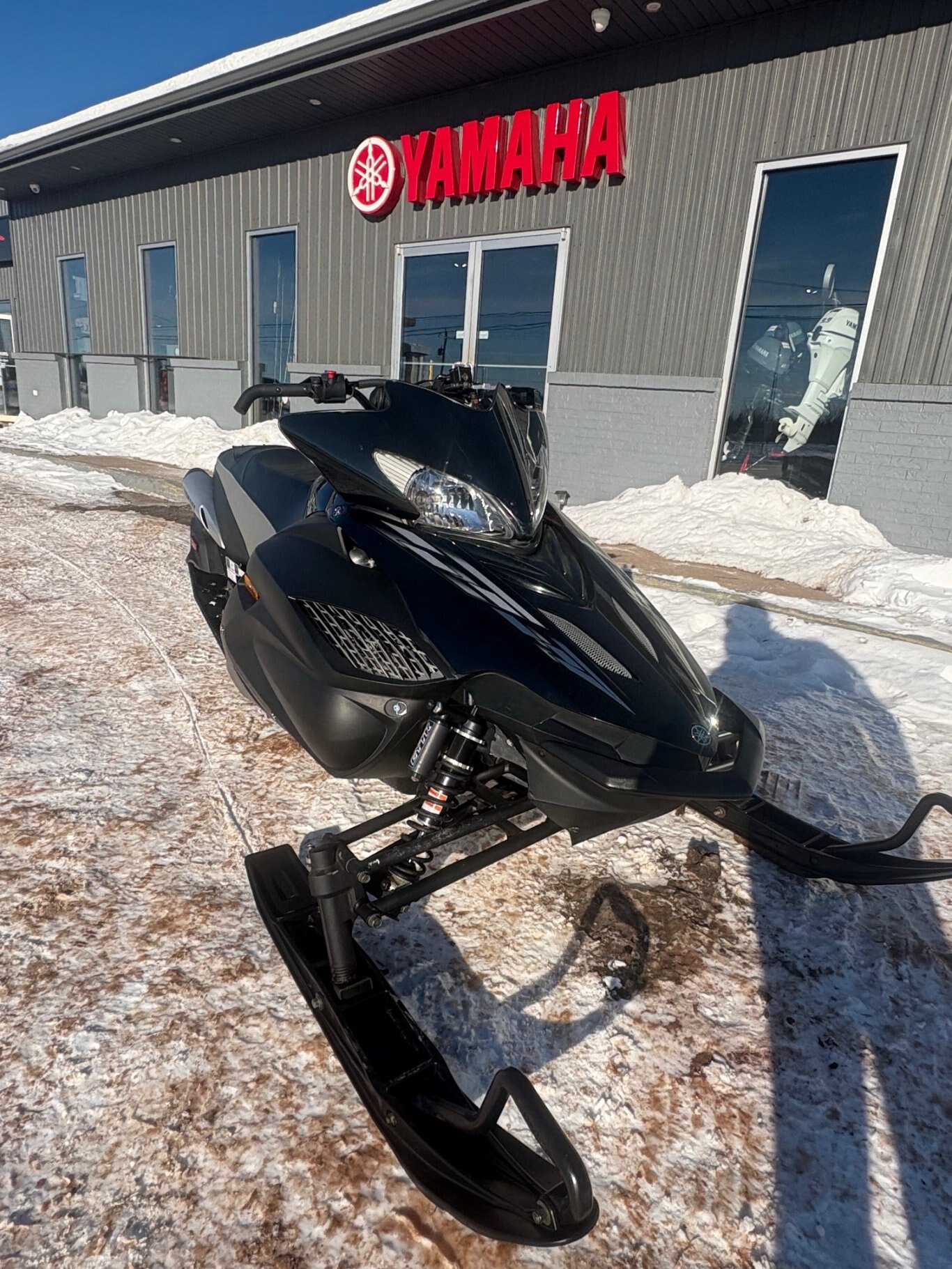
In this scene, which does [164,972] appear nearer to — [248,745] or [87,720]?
[248,745]

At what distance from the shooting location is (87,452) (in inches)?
445

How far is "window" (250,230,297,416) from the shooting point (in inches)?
452

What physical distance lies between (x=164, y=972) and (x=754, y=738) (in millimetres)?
1478

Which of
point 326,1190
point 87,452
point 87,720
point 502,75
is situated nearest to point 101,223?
point 87,452

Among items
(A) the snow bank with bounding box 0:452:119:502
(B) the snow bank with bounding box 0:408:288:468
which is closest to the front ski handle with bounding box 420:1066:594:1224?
(A) the snow bank with bounding box 0:452:119:502

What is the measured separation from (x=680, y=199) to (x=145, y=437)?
362 inches

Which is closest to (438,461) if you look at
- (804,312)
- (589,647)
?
(589,647)

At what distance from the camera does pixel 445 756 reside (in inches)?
63.3

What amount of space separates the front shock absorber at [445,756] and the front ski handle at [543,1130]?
22.4 inches

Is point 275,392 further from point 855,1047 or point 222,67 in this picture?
point 222,67

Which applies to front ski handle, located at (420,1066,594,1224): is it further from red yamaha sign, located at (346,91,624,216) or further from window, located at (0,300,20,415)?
window, located at (0,300,20,415)

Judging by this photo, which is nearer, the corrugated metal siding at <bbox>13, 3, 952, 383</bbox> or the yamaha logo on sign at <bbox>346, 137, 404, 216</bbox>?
the corrugated metal siding at <bbox>13, 3, 952, 383</bbox>

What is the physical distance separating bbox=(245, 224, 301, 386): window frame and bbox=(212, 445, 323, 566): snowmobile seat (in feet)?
30.7

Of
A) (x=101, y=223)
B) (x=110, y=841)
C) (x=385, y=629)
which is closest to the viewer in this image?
(x=385, y=629)
